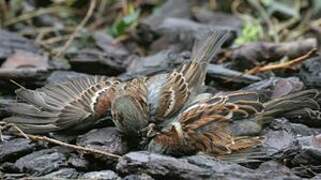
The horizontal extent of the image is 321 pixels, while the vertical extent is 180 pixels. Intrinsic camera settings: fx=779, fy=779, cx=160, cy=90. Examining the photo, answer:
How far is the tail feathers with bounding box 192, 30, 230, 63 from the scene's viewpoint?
13.4ft

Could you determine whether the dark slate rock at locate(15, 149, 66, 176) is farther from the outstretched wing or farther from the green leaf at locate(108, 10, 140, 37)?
the green leaf at locate(108, 10, 140, 37)

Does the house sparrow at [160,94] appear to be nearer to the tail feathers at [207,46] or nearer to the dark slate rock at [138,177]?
the tail feathers at [207,46]

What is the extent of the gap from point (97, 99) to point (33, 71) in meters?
0.84

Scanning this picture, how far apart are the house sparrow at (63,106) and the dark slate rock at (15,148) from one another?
0.07 meters

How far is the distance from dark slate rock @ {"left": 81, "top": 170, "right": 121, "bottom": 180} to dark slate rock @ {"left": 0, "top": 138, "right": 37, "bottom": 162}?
1.26 feet

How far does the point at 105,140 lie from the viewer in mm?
3504

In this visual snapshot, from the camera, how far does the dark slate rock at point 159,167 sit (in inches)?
121

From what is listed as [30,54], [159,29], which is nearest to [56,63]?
[30,54]

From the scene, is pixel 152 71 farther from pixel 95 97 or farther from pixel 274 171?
pixel 274 171

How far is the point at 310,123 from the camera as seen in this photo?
391cm

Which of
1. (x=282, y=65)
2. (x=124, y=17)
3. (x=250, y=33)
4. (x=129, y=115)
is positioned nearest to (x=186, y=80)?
(x=129, y=115)

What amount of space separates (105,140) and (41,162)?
1.00 feet

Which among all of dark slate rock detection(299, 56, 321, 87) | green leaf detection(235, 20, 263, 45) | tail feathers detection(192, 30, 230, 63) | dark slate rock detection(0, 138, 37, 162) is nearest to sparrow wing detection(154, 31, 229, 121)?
tail feathers detection(192, 30, 230, 63)

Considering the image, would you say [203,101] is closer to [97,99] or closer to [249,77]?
[97,99]
